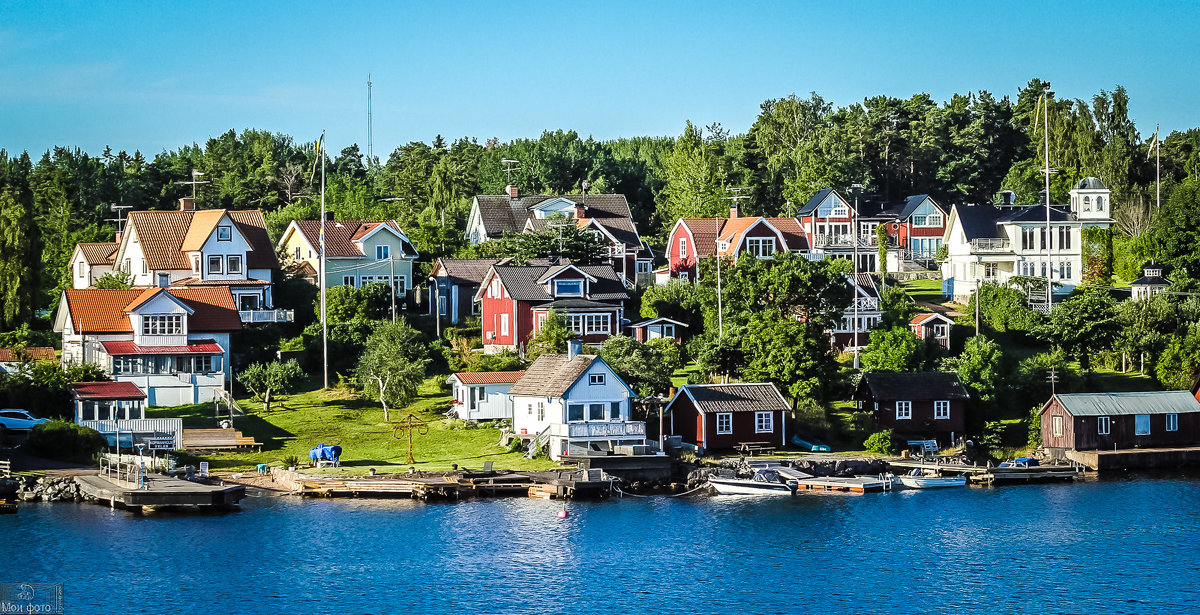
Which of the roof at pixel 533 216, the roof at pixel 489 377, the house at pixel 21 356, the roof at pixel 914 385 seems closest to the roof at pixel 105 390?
the house at pixel 21 356

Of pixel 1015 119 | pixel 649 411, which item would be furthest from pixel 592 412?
pixel 1015 119

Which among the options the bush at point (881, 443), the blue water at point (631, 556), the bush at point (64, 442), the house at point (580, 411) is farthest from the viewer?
the bush at point (881, 443)

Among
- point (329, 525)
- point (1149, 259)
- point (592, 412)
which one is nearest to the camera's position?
point (329, 525)

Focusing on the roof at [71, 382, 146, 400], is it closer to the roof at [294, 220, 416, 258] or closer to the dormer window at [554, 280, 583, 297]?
the dormer window at [554, 280, 583, 297]

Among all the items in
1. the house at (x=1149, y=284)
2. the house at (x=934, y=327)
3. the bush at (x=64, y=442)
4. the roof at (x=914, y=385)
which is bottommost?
the bush at (x=64, y=442)

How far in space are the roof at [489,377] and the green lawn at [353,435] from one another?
6.71ft

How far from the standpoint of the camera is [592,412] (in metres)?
67.4

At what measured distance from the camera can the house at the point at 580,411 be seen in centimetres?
6650

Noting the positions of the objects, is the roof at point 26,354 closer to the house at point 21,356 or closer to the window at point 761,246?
the house at point 21,356

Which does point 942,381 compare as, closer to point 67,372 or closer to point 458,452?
point 458,452

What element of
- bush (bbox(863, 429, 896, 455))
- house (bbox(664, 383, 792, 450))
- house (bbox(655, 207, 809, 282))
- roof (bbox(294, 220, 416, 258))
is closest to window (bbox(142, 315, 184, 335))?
roof (bbox(294, 220, 416, 258))

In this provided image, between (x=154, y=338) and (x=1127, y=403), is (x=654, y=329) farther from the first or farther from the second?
(x=154, y=338)

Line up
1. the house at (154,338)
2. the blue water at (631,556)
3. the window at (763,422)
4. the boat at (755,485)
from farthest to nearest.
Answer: the house at (154,338) < the window at (763,422) < the boat at (755,485) < the blue water at (631,556)

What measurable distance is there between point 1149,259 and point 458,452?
51.3 meters
